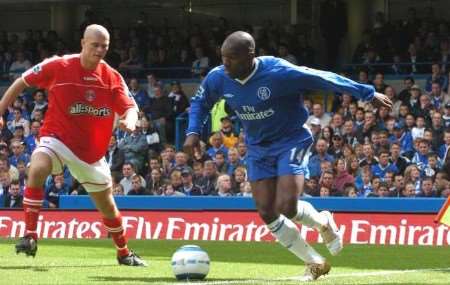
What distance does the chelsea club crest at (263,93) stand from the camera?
33.0 feet

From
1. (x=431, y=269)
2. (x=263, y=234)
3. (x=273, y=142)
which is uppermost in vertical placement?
(x=273, y=142)

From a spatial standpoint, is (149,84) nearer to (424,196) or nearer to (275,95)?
(424,196)

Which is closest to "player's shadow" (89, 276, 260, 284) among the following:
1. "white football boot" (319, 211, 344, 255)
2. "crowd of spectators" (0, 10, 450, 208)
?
"white football boot" (319, 211, 344, 255)

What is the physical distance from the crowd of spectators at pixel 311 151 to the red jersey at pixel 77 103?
8.26 meters

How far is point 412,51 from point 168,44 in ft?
22.7

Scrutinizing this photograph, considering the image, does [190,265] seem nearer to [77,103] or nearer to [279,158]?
[279,158]

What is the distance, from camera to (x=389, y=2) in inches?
1118

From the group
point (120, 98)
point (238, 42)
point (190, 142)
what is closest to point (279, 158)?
point (190, 142)

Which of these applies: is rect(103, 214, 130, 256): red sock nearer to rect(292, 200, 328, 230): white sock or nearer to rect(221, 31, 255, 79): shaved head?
rect(292, 200, 328, 230): white sock

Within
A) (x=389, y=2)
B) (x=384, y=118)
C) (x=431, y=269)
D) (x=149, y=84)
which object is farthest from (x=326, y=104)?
(x=431, y=269)

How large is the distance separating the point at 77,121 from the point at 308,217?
2.55m

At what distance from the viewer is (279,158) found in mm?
10172

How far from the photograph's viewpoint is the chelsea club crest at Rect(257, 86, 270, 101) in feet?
33.0

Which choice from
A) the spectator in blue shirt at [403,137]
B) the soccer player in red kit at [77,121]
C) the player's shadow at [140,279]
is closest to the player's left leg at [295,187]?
the player's shadow at [140,279]
